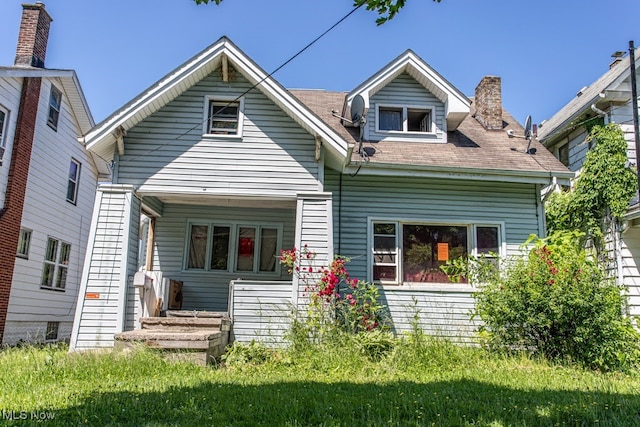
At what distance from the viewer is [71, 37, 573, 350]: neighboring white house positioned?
31.1ft

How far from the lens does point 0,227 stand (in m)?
12.5

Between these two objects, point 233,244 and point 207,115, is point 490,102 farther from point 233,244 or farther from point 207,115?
point 233,244

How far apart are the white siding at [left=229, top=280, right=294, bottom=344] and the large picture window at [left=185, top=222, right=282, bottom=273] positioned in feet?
8.25

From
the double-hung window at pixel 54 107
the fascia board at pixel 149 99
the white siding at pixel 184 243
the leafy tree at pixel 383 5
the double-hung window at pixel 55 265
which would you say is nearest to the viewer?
the leafy tree at pixel 383 5

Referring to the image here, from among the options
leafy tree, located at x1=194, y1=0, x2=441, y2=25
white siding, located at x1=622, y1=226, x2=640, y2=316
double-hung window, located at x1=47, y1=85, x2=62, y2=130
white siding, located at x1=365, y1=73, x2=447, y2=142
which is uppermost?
double-hung window, located at x1=47, y1=85, x2=62, y2=130

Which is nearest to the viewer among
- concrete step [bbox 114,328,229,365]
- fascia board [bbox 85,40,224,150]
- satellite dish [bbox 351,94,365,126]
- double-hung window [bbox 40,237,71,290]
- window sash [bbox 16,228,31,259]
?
concrete step [bbox 114,328,229,365]

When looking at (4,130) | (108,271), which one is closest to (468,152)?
(108,271)

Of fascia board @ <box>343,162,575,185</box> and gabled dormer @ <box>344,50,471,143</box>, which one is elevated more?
gabled dormer @ <box>344,50,471,143</box>

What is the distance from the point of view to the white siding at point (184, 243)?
38.5 ft

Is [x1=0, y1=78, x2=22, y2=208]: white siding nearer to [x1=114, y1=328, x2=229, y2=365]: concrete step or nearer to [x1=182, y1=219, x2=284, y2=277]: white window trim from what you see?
[x1=182, y1=219, x2=284, y2=277]: white window trim

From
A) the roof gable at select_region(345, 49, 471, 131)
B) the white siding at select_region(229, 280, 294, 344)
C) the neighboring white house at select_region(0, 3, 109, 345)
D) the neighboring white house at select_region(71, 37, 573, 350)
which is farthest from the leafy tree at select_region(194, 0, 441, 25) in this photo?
the neighboring white house at select_region(0, 3, 109, 345)

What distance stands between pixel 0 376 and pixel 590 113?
14.0 metres

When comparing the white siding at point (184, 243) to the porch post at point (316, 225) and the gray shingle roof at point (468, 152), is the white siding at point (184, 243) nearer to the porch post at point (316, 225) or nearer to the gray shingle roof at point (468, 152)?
the porch post at point (316, 225)

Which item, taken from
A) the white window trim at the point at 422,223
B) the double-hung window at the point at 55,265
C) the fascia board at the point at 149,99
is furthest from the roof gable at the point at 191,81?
the double-hung window at the point at 55,265
